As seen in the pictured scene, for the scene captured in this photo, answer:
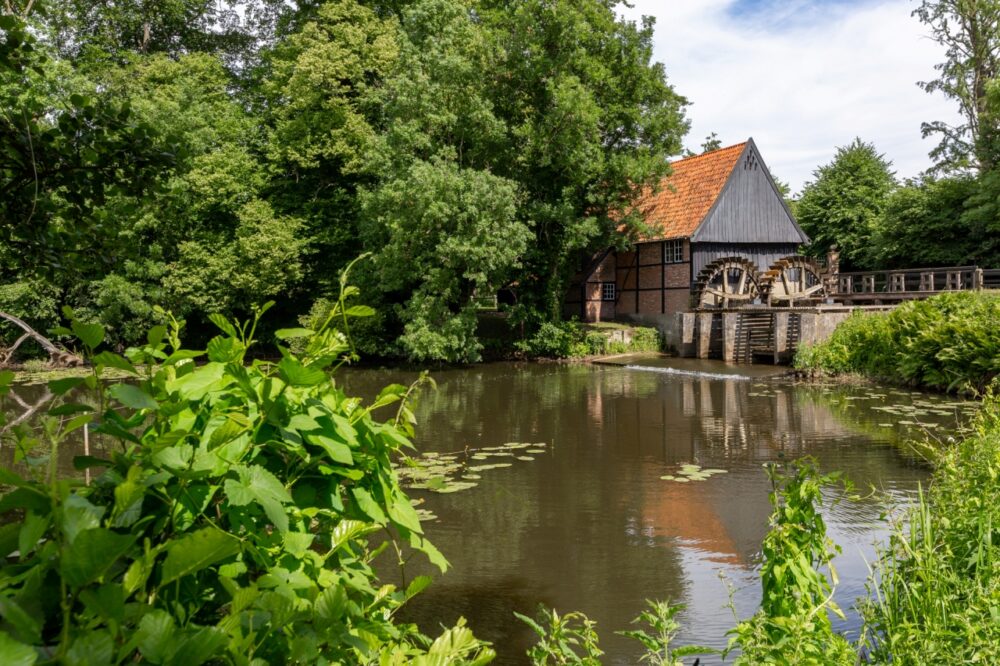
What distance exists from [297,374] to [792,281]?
29.9 metres

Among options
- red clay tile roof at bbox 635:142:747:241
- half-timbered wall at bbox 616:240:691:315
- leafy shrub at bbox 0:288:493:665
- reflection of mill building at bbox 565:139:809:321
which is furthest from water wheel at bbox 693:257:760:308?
leafy shrub at bbox 0:288:493:665

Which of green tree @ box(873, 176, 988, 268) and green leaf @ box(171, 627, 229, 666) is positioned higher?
green tree @ box(873, 176, 988, 268)

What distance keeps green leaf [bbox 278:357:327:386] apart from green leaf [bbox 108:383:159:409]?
0.84 ft

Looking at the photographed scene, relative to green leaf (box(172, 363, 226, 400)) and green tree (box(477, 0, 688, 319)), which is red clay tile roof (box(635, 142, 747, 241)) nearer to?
green tree (box(477, 0, 688, 319))

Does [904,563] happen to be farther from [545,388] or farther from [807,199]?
[807,199]

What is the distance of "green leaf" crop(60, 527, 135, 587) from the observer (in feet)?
3.36

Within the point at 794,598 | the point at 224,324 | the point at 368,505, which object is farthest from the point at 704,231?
the point at 368,505

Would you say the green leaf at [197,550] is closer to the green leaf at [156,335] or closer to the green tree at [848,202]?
the green leaf at [156,335]

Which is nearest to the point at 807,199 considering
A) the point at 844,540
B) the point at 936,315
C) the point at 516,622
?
the point at 936,315

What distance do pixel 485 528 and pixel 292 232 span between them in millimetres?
21447

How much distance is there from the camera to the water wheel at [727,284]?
27.3 m

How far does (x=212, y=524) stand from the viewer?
121 cm

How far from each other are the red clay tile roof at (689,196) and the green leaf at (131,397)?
26222 millimetres

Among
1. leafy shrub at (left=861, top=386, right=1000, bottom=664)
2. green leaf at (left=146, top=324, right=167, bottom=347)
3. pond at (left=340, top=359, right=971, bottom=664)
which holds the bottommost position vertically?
pond at (left=340, top=359, right=971, bottom=664)
